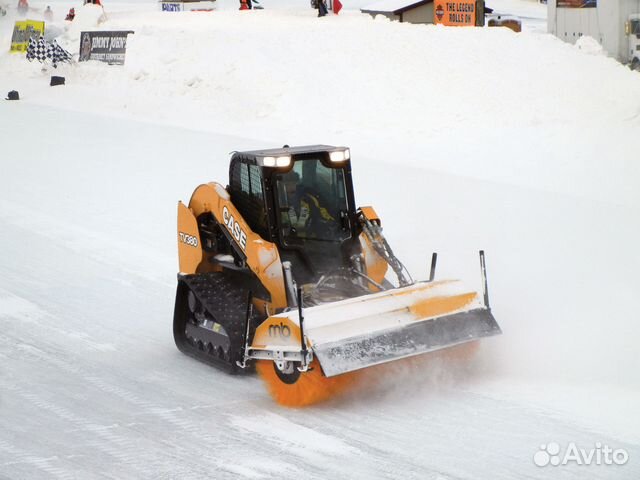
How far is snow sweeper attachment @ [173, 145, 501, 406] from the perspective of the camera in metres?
7.07

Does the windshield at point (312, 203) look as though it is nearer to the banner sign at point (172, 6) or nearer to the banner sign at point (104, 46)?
the banner sign at point (104, 46)

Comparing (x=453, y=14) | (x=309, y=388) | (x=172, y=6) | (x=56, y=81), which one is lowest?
(x=309, y=388)

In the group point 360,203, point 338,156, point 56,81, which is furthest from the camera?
point 56,81

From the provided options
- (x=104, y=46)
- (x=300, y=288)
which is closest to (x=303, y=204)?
(x=300, y=288)

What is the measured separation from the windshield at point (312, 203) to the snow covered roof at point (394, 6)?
2049 cm

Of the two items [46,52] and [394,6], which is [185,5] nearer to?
[46,52]

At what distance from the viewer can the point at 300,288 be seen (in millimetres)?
7082

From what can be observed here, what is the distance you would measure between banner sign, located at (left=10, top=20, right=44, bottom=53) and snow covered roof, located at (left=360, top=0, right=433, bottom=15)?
30.1 ft

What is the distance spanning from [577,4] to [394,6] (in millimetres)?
4926

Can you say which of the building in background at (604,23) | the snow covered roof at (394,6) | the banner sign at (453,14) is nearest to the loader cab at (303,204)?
the building in background at (604,23)

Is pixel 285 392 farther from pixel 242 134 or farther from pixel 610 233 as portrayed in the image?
pixel 242 134

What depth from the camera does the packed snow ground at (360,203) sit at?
21.6ft

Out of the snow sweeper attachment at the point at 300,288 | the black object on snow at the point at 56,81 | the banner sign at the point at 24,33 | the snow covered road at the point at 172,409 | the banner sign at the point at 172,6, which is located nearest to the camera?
the snow covered road at the point at 172,409

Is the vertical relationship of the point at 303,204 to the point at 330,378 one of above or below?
above
